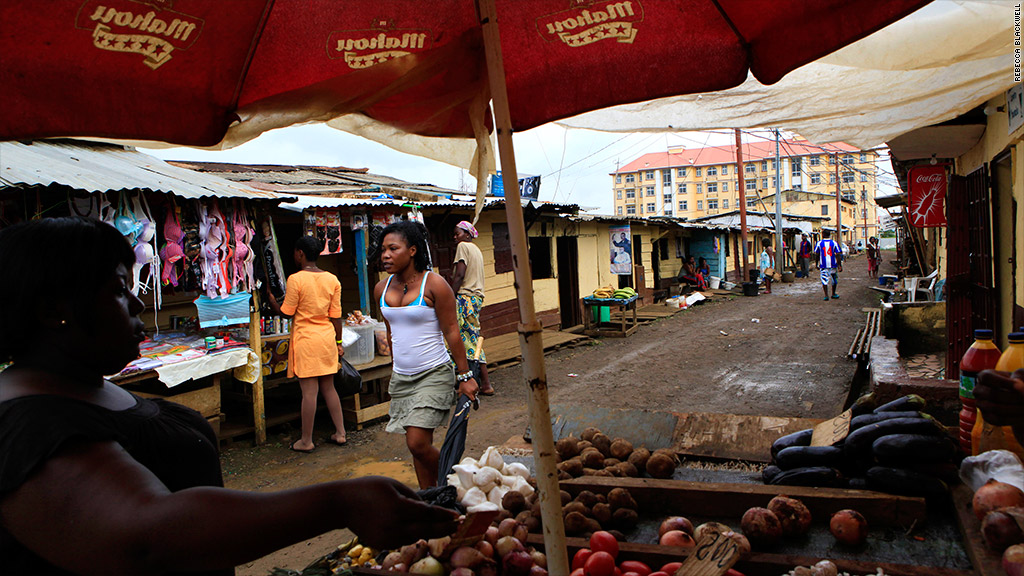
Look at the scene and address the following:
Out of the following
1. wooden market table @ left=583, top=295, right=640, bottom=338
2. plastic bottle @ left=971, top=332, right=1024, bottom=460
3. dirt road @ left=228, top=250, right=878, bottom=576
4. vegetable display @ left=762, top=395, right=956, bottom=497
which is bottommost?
dirt road @ left=228, top=250, right=878, bottom=576

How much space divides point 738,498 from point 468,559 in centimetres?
135

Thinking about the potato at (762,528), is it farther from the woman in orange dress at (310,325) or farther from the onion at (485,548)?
the woman in orange dress at (310,325)

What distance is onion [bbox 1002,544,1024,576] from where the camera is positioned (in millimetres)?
1832

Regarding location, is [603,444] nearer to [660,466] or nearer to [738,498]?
[660,466]

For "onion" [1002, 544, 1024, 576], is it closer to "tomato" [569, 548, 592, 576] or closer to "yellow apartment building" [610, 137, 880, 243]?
"tomato" [569, 548, 592, 576]

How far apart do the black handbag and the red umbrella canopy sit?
4661 millimetres

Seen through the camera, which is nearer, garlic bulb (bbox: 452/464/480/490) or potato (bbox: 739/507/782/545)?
potato (bbox: 739/507/782/545)

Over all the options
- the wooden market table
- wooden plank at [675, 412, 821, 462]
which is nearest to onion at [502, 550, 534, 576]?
wooden plank at [675, 412, 821, 462]

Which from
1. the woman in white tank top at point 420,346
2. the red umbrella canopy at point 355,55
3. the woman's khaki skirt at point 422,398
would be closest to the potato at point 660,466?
the woman in white tank top at point 420,346

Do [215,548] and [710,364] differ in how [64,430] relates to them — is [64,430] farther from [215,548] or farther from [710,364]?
[710,364]

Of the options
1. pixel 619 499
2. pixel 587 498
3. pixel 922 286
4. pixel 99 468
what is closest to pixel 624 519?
pixel 619 499

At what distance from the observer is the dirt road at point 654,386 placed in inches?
232

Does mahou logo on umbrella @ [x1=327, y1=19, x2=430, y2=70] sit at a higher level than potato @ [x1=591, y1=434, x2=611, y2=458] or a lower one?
higher

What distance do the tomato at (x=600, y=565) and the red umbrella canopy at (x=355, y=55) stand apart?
1812 millimetres
